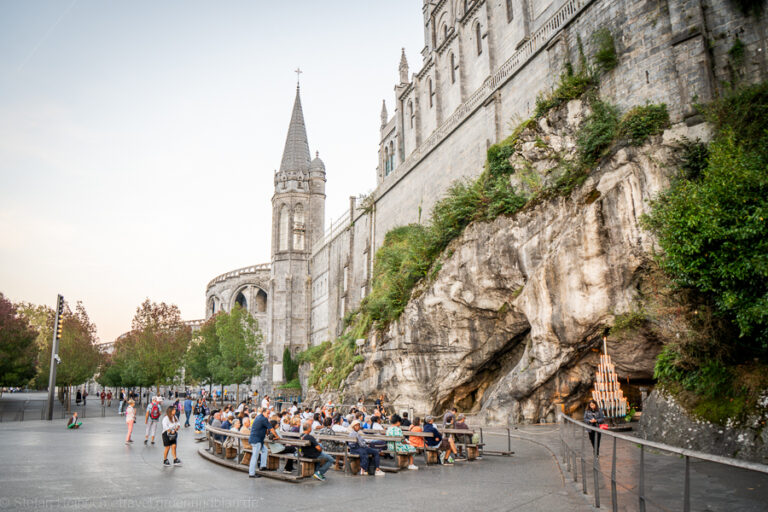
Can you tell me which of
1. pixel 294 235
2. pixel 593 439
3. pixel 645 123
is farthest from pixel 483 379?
pixel 294 235

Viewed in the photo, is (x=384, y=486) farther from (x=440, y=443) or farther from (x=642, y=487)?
(x=642, y=487)

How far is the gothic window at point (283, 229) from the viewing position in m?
59.9

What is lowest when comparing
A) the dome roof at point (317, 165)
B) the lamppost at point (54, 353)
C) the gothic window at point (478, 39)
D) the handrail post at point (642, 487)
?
the handrail post at point (642, 487)

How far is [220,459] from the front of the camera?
13.3 metres

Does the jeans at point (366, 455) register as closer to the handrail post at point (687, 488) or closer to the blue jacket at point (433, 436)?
the blue jacket at point (433, 436)

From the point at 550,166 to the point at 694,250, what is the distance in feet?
28.8

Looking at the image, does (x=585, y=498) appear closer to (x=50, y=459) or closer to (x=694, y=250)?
(x=694, y=250)

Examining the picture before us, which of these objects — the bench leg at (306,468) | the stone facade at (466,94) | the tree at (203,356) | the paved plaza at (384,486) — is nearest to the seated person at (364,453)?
the paved plaza at (384,486)

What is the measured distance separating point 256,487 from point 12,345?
1352 inches

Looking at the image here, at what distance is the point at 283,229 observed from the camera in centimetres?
6012

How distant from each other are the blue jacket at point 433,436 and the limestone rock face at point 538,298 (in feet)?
22.9

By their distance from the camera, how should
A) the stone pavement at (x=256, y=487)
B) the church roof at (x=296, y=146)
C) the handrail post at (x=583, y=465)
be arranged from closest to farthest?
the stone pavement at (x=256, y=487)
the handrail post at (x=583, y=465)
the church roof at (x=296, y=146)

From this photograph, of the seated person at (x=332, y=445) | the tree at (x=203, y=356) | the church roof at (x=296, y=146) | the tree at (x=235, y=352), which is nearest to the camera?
the seated person at (x=332, y=445)

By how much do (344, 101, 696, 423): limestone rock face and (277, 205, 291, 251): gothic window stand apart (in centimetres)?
3537
